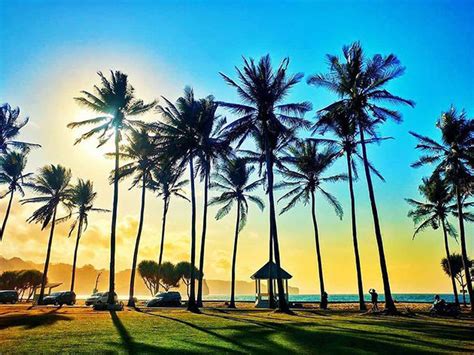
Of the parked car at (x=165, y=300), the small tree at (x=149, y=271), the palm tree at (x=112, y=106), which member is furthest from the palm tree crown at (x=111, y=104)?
the small tree at (x=149, y=271)

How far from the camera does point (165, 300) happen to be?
37875 mm

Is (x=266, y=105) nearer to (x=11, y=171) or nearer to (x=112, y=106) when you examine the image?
(x=112, y=106)

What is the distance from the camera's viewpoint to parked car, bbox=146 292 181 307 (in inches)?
1468

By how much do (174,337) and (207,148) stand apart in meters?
19.6

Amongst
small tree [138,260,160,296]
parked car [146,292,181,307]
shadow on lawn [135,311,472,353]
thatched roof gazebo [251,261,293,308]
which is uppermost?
small tree [138,260,160,296]

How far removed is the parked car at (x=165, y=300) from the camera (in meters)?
37.3

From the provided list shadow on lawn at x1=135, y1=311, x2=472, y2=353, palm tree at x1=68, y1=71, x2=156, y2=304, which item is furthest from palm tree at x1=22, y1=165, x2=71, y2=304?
shadow on lawn at x1=135, y1=311, x2=472, y2=353

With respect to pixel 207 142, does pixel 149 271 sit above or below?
below

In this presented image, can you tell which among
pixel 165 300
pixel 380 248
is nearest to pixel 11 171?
pixel 165 300

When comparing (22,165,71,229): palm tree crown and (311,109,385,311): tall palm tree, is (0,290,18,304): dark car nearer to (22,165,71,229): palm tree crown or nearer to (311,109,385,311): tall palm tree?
(22,165,71,229): palm tree crown

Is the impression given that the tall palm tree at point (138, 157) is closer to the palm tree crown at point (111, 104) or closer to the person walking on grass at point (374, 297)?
the palm tree crown at point (111, 104)

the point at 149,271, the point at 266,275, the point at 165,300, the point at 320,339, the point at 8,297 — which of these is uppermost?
the point at 149,271

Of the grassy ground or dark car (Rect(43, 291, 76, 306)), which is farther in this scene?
dark car (Rect(43, 291, 76, 306))

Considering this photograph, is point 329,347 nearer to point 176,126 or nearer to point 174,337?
point 174,337
